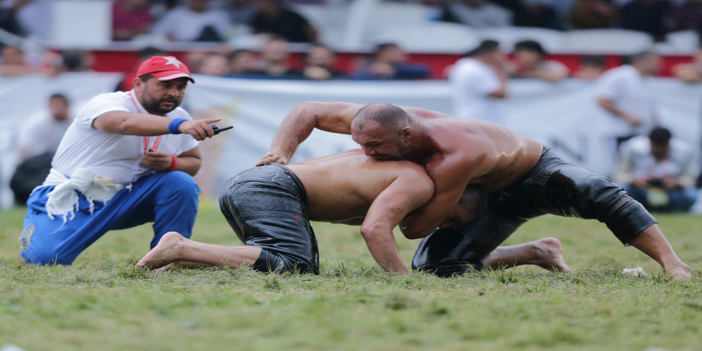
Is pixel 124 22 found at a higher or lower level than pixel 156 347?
higher

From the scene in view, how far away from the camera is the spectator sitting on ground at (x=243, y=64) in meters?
8.44

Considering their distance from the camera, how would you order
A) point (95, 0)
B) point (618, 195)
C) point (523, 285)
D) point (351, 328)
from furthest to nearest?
point (95, 0), point (618, 195), point (523, 285), point (351, 328)

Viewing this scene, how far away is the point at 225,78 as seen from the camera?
27.1 feet

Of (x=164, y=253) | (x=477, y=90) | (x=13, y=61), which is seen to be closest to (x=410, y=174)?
(x=164, y=253)

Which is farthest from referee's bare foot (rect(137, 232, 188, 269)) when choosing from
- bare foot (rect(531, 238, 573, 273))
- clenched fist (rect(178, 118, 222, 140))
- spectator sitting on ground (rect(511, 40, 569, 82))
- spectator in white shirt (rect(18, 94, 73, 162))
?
spectator sitting on ground (rect(511, 40, 569, 82))

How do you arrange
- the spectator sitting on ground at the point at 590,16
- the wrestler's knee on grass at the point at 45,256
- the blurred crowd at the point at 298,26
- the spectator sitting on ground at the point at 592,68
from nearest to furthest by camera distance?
1. the wrestler's knee on grass at the point at 45,256
2. the blurred crowd at the point at 298,26
3. the spectator sitting on ground at the point at 592,68
4. the spectator sitting on ground at the point at 590,16

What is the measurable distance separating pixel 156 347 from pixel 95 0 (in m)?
8.68

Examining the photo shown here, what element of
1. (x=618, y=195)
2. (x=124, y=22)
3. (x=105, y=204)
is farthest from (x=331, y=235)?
(x=124, y=22)

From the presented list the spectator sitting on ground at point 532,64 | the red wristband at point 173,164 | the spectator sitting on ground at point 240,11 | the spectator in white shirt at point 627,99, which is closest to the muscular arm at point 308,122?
the red wristband at point 173,164

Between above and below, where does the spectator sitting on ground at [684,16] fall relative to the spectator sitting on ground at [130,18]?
above

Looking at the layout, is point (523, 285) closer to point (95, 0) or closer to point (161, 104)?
point (161, 104)

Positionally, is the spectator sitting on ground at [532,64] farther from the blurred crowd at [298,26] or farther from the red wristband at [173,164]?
the red wristband at [173,164]

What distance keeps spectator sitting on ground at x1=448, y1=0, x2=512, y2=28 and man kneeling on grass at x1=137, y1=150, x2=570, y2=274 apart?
780 centimetres

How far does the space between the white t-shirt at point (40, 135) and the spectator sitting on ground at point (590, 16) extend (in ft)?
24.4
